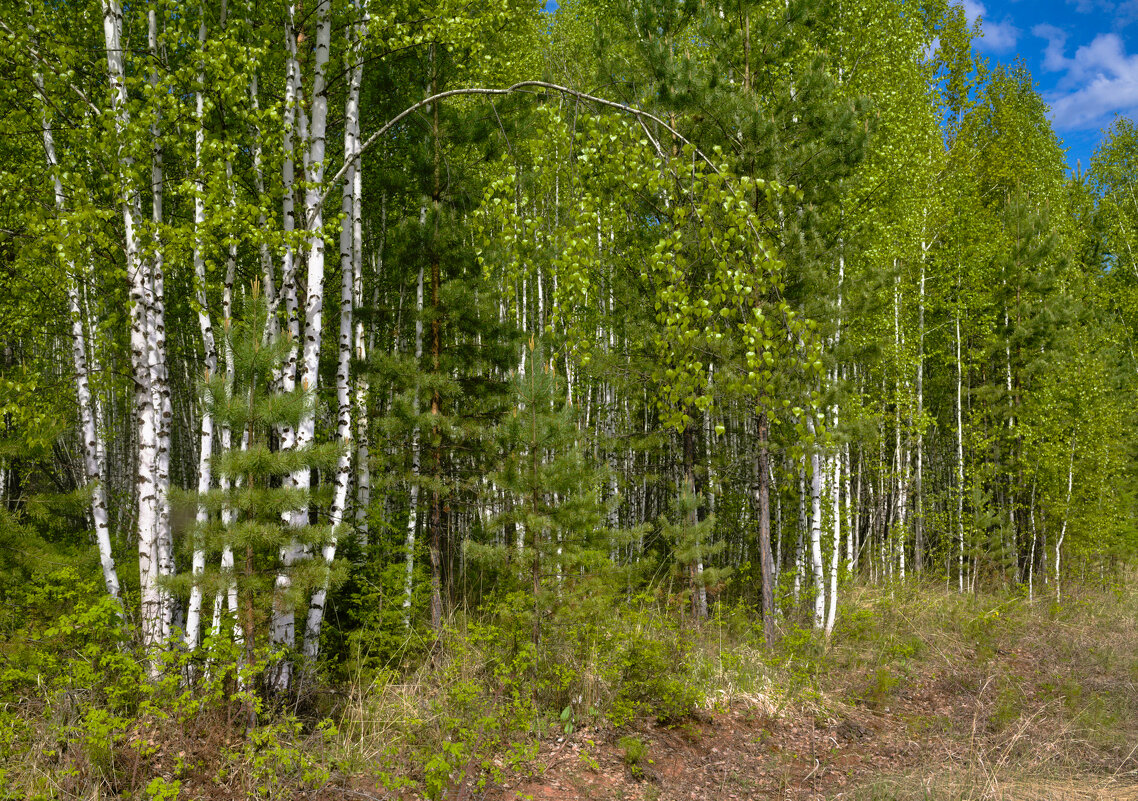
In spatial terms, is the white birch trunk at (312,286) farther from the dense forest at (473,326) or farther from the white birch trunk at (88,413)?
the white birch trunk at (88,413)

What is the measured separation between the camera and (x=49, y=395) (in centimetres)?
744

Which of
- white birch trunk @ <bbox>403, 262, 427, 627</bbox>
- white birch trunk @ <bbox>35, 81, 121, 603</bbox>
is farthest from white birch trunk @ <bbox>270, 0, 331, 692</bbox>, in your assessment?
white birch trunk @ <bbox>403, 262, 427, 627</bbox>

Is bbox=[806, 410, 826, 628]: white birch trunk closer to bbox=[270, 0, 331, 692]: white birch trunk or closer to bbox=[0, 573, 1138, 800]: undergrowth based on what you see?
bbox=[0, 573, 1138, 800]: undergrowth

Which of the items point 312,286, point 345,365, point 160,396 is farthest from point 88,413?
point 312,286

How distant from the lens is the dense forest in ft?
14.3

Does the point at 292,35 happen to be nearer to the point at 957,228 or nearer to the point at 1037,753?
the point at 1037,753

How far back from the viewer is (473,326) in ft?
28.3

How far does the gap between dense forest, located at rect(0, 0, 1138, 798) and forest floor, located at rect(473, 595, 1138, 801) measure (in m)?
0.65

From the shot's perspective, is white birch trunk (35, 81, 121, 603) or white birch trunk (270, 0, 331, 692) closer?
white birch trunk (270, 0, 331, 692)

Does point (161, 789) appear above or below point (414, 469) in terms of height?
below

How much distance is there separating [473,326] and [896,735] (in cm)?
640

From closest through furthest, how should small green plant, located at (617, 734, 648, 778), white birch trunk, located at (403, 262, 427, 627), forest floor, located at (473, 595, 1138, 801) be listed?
forest floor, located at (473, 595, 1138, 801)
small green plant, located at (617, 734, 648, 778)
white birch trunk, located at (403, 262, 427, 627)

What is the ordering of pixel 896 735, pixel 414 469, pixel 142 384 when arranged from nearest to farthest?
pixel 142 384, pixel 896 735, pixel 414 469

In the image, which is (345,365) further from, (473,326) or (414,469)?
(414,469)
